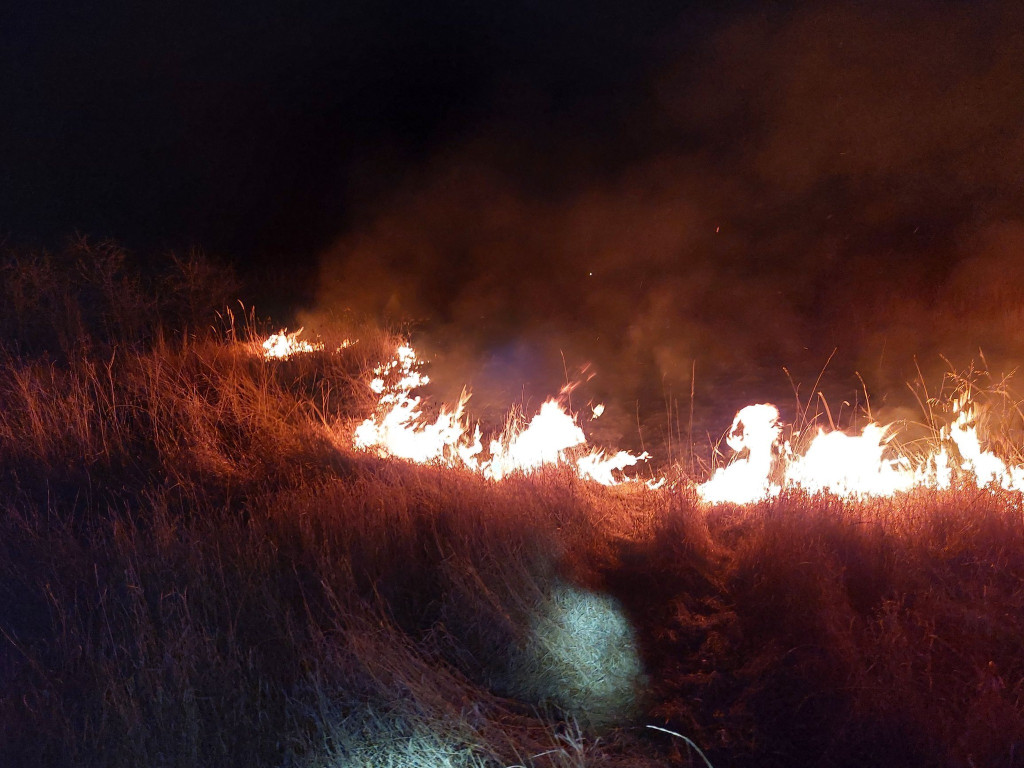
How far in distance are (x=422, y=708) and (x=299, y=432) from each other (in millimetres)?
3424

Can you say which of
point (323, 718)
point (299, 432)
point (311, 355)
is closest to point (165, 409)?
point (299, 432)

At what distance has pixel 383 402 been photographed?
718 centimetres

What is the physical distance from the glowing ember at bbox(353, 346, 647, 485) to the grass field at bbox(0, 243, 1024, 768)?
507 millimetres

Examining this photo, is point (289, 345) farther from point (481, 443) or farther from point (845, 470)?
point (845, 470)

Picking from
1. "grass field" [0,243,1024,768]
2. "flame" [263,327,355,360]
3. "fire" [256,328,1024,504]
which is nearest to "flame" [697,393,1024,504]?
"fire" [256,328,1024,504]

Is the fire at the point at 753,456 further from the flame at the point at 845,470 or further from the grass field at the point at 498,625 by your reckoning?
the grass field at the point at 498,625

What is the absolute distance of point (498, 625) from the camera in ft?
11.2

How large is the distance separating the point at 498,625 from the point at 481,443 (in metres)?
2.95

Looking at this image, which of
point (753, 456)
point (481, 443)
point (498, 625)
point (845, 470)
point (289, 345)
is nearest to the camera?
point (498, 625)

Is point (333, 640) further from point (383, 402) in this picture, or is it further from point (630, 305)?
point (630, 305)

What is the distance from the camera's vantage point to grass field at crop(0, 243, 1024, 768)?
2.79m

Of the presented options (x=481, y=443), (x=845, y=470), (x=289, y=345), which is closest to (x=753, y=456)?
(x=845, y=470)

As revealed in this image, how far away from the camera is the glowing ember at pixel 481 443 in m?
5.29

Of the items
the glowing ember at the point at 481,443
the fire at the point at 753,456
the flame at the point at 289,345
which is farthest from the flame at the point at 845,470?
the flame at the point at 289,345
